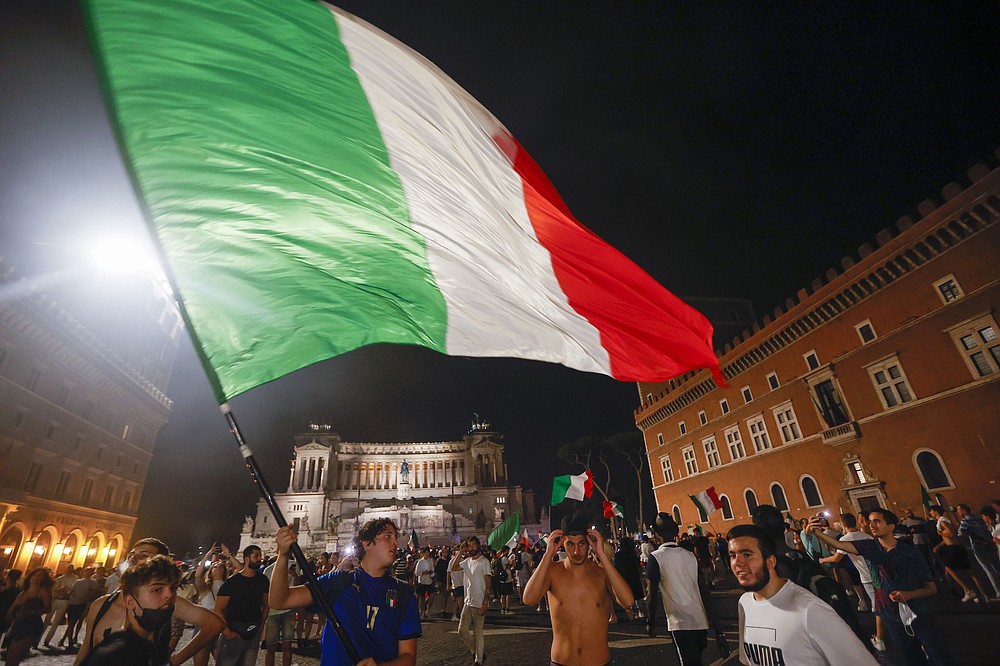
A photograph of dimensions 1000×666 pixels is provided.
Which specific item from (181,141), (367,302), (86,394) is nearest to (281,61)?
(181,141)

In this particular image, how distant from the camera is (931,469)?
54.7 feet

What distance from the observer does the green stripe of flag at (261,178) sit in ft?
8.45

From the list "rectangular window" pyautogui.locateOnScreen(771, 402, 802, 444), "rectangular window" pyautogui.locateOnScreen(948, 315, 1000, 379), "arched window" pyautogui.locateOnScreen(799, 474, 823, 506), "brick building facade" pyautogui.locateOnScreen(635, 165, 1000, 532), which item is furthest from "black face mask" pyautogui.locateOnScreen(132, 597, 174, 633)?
"rectangular window" pyautogui.locateOnScreen(771, 402, 802, 444)

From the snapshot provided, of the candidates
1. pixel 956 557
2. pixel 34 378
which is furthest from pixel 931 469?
pixel 34 378

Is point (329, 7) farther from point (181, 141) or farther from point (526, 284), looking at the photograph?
point (526, 284)

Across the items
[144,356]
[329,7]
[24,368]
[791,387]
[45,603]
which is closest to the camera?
[329,7]

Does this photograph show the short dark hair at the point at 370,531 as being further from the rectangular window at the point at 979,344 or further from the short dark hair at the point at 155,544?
the rectangular window at the point at 979,344

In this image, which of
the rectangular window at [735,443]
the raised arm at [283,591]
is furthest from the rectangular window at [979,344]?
the raised arm at [283,591]

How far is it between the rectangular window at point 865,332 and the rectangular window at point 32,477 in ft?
146

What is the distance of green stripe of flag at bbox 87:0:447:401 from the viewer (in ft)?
8.45

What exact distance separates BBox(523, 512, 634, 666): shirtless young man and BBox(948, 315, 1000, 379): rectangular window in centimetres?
1910

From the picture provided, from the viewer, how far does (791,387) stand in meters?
23.6

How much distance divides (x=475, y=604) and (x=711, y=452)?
2718 cm

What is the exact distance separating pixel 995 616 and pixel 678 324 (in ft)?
30.5
